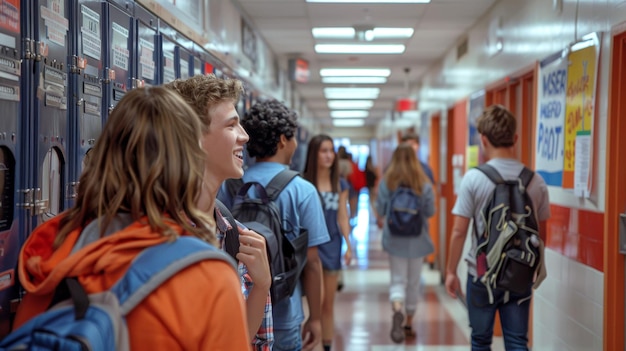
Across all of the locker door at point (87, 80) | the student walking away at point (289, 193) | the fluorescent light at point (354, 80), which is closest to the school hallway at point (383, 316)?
the student walking away at point (289, 193)

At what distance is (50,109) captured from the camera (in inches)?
86.4

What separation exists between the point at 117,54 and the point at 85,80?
15.1 inches

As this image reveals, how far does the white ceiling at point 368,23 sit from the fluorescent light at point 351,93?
11.3 ft

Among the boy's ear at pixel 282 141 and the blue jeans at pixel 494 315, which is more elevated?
the boy's ear at pixel 282 141

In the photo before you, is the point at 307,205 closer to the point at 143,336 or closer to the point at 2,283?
the point at 2,283

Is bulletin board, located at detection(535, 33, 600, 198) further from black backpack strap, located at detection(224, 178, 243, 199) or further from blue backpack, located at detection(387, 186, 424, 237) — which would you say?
black backpack strap, located at detection(224, 178, 243, 199)

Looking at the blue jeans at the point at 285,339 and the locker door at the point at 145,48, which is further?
the locker door at the point at 145,48

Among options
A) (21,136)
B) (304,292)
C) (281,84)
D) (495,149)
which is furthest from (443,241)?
(21,136)

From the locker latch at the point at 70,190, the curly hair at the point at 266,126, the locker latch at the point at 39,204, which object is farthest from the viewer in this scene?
the curly hair at the point at 266,126

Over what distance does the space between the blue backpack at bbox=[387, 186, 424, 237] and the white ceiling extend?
1775 mm

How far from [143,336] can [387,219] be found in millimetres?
4939

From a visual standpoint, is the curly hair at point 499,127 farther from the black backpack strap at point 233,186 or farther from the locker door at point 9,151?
the locker door at point 9,151

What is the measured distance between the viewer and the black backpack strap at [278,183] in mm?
2846

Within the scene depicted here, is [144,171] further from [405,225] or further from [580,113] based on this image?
[405,225]
